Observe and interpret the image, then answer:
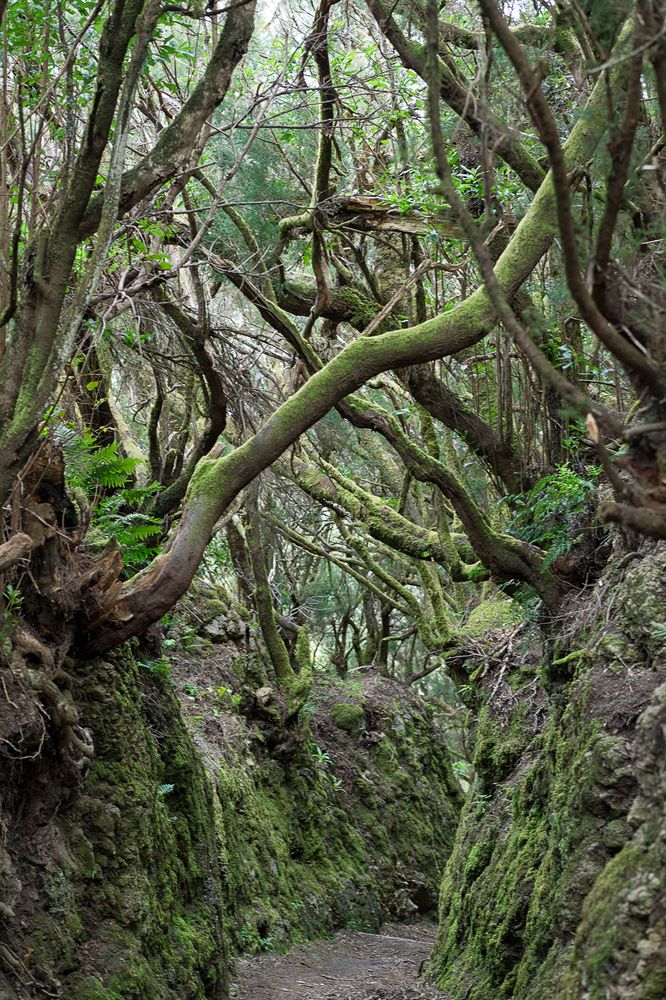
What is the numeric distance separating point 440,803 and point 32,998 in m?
14.1

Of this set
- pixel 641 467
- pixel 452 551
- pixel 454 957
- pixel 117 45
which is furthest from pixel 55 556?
pixel 454 957

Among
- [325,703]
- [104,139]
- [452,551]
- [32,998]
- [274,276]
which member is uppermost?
[274,276]

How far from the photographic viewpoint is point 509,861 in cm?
767

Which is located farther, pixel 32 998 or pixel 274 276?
pixel 274 276

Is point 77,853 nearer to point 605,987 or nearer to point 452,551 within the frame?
point 605,987

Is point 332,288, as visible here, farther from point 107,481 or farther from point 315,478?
point 107,481

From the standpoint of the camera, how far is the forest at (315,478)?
11.7 feet

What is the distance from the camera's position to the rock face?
3.32 meters

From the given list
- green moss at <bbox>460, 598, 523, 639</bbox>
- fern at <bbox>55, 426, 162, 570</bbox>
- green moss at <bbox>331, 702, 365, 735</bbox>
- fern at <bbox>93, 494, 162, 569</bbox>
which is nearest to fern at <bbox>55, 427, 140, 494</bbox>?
fern at <bbox>55, 426, 162, 570</bbox>

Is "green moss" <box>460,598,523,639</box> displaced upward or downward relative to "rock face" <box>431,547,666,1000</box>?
upward

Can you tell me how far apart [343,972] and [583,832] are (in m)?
6.35

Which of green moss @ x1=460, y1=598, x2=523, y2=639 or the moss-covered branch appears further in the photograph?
green moss @ x1=460, y1=598, x2=523, y2=639

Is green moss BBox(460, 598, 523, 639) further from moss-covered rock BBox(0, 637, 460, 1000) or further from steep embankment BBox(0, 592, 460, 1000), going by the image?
moss-covered rock BBox(0, 637, 460, 1000)

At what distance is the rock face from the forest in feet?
0.09
